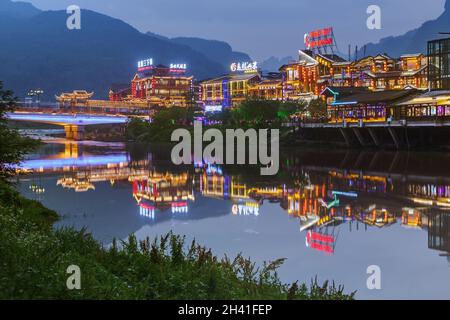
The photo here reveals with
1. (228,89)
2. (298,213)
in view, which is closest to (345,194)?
(298,213)

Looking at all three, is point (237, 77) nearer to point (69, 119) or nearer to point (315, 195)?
point (69, 119)

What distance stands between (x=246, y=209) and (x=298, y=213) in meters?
2.96

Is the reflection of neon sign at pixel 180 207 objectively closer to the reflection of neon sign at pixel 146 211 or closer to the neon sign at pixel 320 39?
the reflection of neon sign at pixel 146 211

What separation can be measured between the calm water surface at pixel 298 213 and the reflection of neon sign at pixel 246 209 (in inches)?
2.3

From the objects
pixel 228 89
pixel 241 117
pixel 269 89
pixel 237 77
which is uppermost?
pixel 237 77

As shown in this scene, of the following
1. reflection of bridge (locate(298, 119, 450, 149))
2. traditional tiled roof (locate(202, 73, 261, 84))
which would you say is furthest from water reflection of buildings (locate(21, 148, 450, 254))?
traditional tiled roof (locate(202, 73, 261, 84))

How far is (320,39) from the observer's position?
443ft

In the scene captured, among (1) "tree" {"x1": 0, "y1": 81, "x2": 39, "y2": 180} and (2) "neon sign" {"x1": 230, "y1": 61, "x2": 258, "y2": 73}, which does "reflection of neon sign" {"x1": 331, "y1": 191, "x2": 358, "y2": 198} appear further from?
(2) "neon sign" {"x1": 230, "y1": 61, "x2": 258, "y2": 73}

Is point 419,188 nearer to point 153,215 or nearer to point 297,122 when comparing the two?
→ point 153,215

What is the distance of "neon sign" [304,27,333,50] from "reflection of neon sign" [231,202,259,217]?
109079mm

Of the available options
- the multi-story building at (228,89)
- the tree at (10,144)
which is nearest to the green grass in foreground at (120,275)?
the tree at (10,144)

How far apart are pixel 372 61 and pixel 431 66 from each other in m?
35.8
